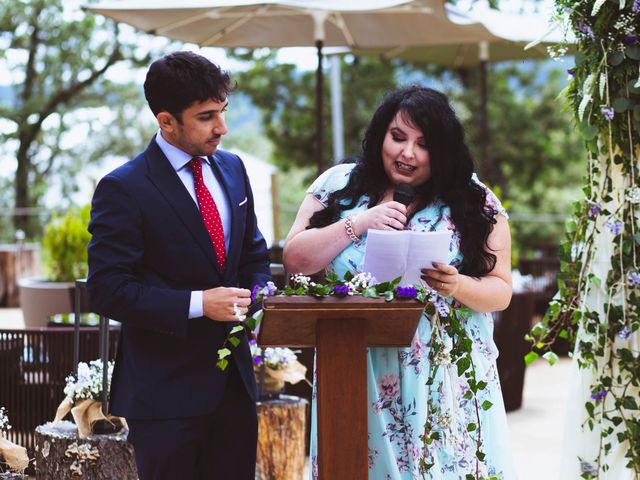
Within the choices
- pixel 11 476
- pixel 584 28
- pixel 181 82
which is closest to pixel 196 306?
pixel 181 82

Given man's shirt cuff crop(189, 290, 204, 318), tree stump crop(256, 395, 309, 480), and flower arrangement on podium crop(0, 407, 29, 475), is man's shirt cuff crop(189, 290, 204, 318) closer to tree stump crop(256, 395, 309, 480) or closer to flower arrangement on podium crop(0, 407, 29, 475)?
flower arrangement on podium crop(0, 407, 29, 475)

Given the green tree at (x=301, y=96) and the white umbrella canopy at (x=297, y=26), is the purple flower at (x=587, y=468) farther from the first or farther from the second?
the green tree at (x=301, y=96)

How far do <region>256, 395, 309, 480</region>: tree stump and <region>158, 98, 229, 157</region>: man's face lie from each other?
2241 mm

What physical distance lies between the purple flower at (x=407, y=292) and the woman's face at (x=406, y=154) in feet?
2.04

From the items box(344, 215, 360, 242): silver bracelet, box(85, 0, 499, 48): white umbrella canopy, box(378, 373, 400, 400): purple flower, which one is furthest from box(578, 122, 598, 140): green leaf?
box(85, 0, 499, 48): white umbrella canopy

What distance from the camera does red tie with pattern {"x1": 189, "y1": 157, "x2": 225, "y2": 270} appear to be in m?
2.98

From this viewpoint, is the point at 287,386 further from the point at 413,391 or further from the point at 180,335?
the point at 180,335

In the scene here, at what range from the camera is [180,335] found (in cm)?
283

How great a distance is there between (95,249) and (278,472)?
7.97ft

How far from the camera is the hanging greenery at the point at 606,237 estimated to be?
3828 mm

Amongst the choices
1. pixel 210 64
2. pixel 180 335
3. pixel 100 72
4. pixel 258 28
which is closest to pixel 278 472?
pixel 180 335

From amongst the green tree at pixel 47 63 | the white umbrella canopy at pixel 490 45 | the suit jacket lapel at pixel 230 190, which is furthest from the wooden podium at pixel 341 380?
the green tree at pixel 47 63

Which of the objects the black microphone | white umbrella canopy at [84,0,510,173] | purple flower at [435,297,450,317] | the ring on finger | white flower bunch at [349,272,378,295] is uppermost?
white umbrella canopy at [84,0,510,173]

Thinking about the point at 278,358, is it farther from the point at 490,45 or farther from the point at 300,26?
the point at 490,45
